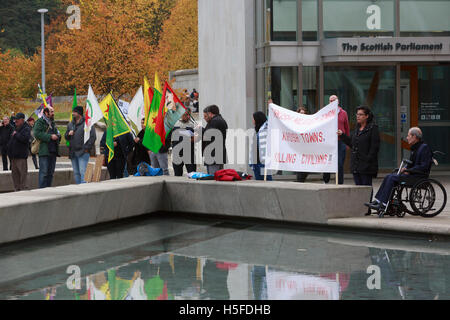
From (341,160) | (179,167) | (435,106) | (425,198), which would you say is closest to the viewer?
(425,198)

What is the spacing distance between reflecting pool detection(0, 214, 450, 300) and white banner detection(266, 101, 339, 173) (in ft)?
4.75

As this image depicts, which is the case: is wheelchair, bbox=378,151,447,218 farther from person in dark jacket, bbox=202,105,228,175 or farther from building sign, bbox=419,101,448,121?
building sign, bbox=419,101,448,121

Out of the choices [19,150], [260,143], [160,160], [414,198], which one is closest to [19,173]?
[19,150]

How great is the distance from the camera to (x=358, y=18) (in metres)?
22.0

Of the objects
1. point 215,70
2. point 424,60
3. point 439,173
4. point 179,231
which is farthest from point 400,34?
point 179,231

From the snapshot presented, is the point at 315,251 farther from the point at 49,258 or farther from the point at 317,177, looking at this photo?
the point at 317,177

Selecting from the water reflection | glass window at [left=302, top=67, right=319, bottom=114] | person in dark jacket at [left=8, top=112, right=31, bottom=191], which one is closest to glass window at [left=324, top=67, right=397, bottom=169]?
glass window at [left=302, top=67, right=319, bottom=114]

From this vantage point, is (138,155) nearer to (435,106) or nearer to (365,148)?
(365,148)

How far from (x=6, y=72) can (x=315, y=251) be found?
36229 millimetres

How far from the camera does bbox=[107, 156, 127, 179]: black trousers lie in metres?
18.9

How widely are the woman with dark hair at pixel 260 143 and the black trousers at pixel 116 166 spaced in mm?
3083

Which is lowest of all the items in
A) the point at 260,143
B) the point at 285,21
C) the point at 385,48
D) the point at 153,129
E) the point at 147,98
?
the point at 260,143

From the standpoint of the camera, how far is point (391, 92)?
22422 millimetres

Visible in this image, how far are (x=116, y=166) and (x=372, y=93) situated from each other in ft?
23.0
